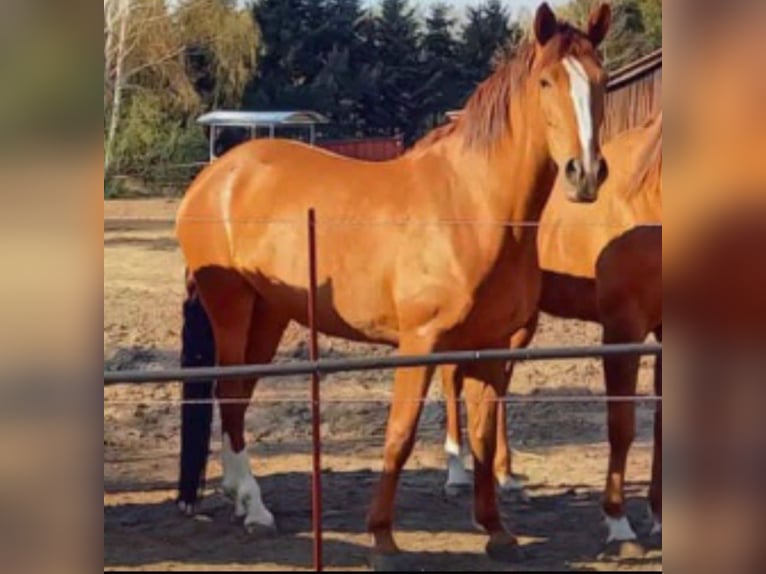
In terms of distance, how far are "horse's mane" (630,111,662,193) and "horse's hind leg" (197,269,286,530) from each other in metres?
0.78

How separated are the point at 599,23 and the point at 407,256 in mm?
611

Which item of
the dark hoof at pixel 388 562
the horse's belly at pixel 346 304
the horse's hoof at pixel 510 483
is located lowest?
the dark hoof at pixel 388 562

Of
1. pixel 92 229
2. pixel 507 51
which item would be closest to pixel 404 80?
pixel 507 51

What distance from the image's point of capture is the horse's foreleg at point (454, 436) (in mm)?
2916

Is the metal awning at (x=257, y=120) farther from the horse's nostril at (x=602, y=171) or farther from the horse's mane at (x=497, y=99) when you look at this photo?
the horse's nostril at (x=602, y=171)

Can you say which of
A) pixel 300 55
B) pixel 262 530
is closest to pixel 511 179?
pixel 300 55

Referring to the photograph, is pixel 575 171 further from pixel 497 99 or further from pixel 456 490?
pixel 456 490

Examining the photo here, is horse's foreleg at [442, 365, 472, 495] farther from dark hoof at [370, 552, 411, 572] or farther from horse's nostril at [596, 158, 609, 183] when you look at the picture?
horse's nostril at [596, 158, 609, 183]

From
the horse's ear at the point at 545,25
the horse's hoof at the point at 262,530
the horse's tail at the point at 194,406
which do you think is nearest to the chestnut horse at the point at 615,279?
the horse's ear at the point at 545,25

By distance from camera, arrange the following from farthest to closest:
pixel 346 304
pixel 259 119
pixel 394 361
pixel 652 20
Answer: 1. pixel 346 304
2. pixel 394 361
3. pixel 259 119
4. pixel 652 20

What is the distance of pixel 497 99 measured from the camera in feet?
9.21

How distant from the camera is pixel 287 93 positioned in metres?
2.69

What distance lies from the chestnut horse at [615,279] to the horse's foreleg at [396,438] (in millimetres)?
68

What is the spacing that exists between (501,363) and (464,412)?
0.42 ft
